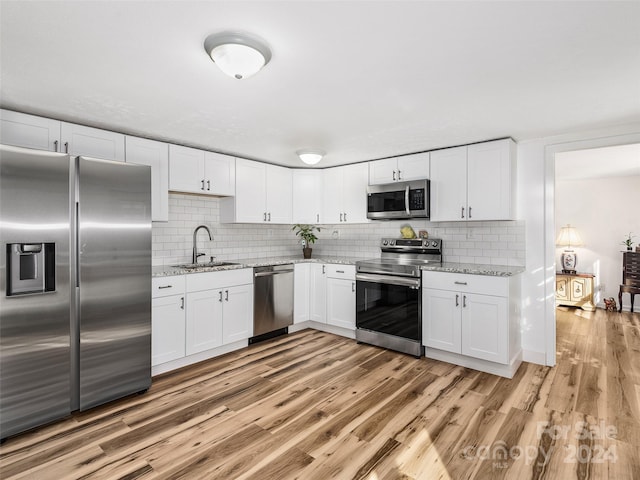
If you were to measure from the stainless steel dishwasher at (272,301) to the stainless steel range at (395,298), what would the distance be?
881mm

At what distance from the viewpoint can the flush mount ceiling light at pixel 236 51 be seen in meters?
1.70

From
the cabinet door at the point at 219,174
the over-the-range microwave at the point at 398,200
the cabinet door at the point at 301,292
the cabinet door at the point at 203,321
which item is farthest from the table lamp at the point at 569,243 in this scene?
the cabinet door at the point at 203,321

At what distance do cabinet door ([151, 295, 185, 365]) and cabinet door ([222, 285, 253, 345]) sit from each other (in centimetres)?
49

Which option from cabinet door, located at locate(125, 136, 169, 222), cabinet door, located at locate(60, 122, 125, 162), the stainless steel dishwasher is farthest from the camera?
the stainless steel dishwasher

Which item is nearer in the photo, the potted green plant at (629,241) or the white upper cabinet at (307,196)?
the white upper cabinet at (307,196)

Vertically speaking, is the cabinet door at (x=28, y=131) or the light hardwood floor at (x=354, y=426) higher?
the cabinet door at (x=28, y=131)

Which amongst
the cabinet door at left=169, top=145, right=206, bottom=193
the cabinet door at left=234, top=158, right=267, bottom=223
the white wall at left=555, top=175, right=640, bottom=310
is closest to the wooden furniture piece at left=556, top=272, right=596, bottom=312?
the white wall at left=555, top=175, right=640, bottom=310

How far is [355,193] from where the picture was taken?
4594 mm

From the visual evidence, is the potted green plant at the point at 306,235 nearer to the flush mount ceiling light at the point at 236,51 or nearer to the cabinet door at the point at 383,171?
the cabinet door at the point at 383,171

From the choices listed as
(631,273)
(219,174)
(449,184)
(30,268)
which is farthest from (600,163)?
(30,268)

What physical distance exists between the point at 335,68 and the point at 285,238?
3.41 m

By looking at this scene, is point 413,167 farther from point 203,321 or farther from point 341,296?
point 203,321

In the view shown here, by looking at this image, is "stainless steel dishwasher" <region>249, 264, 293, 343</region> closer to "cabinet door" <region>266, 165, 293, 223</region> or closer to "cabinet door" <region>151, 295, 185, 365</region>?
"cabinet door" <region>266, 165, 293, 223</region>

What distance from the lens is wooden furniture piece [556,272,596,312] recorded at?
564 cm
